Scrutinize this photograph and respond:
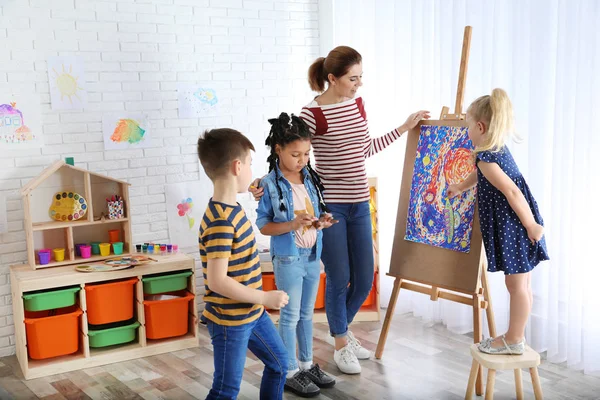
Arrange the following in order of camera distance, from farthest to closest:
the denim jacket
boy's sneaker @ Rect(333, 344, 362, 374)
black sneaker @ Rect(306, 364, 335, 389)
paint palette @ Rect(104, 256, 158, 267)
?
paint palette @ Rect(104, 256, 158, 267)
boy's sneaker @ Rect(333, 344, 362, 374)
black sneaker @ Rect(306, 364, 335, 389)
the denim jacket

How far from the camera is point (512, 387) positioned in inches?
121

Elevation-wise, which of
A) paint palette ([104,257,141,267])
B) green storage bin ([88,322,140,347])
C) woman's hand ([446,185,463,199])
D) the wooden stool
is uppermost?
woman's hand ([446,185,463,199])

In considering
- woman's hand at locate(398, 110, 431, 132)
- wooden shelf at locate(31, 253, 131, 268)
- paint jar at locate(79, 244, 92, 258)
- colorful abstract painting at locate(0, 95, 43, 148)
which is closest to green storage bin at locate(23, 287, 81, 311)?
wooden shelf at locate(31, 253, 131, 268)

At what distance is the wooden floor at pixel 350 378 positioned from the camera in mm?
3072

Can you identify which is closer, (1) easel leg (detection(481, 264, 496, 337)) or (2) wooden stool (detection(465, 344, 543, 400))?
(2) wooden stool (detection(465, 344, 543, 400))

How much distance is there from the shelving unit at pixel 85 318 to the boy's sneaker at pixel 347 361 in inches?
36.3

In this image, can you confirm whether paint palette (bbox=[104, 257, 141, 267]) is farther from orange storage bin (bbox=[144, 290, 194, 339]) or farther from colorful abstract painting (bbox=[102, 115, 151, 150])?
colorful abstract painting (bbox=[102, 115, 151, 150])

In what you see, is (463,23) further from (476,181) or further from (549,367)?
(549,367)

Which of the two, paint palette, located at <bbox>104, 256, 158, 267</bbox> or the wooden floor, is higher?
paint palette, located at <bbox>104, 256, 158, 267</bbox>

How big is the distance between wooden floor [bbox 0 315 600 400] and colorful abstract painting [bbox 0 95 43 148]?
3.89 ft

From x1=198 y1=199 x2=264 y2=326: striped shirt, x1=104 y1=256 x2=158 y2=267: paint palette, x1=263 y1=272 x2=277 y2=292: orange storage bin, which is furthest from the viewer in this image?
x1=263 y1=272 x2=277 y2=292: orange storage bin

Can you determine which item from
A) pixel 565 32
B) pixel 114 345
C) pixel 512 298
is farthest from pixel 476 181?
pixel 114 345

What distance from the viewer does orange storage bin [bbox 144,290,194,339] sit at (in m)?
3.74

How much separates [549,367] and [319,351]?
3.76 ft
